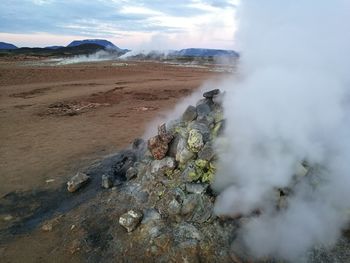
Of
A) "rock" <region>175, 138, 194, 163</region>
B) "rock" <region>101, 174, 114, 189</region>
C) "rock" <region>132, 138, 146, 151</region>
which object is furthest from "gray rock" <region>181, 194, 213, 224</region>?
"rock" <region>132, 138, 146, 151</region>

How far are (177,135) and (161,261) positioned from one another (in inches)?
78.5

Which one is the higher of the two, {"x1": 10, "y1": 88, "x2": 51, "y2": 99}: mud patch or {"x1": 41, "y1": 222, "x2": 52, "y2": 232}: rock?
{"x1": 41, "y1": 222, "x2": 52, "y2": 232}: rock

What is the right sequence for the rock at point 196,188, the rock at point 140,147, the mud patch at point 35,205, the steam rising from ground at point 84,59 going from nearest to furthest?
the rock at point 196,188, the mud patch at point 35,205, the rock at point 140,147, the steam rising from ground at point 84,59

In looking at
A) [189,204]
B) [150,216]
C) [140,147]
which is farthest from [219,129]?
[140,147]

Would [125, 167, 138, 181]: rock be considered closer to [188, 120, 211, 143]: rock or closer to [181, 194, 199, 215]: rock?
[188, 120, 211, 143]: rock

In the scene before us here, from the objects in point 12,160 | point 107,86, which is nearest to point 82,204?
point 12,160

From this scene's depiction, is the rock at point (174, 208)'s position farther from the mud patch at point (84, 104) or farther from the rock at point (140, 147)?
the mud patch at point (84, 104)

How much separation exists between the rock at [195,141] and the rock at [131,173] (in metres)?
1.06

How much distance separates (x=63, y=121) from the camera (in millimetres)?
10430

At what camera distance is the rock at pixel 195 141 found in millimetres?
4770

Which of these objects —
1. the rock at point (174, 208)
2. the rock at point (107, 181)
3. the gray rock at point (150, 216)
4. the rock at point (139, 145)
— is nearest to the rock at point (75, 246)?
the gray rock at point (150, 216)

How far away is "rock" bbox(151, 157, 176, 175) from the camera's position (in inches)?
191

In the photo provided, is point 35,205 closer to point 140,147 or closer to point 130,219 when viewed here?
point 130,219

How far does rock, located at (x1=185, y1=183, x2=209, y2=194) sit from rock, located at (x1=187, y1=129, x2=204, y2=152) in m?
0.57
